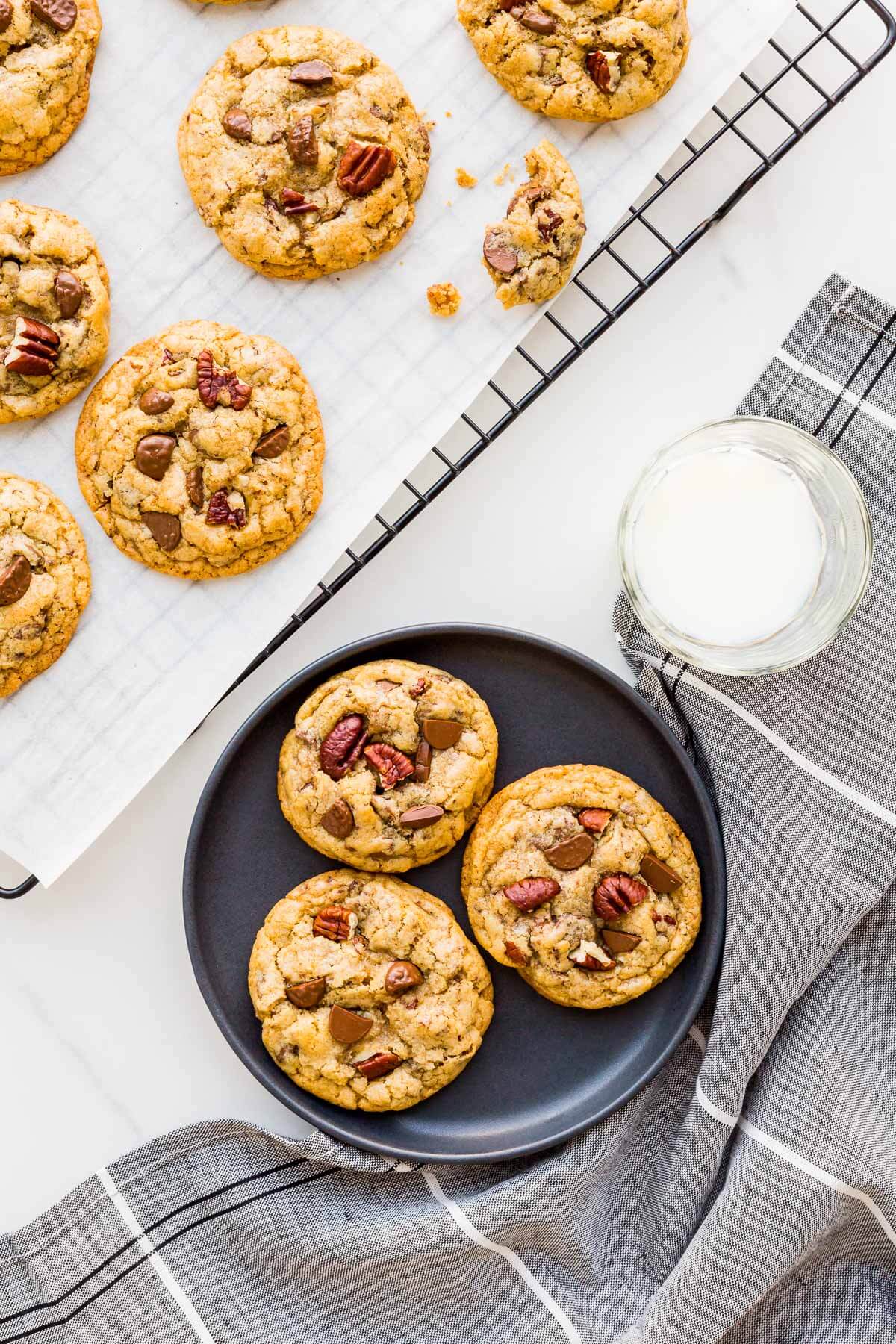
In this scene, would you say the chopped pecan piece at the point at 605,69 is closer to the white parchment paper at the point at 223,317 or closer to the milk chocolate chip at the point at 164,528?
the white parchment paper at the point at 223,317

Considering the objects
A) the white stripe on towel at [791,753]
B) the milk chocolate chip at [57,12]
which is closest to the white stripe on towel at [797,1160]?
the white stripe on towel at [791,753]

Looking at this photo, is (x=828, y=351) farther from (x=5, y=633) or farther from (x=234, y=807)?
(x=5, y=633)

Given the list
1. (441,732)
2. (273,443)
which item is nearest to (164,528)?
(273,443)

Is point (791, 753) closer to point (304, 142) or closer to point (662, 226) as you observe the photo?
point (662, 226)

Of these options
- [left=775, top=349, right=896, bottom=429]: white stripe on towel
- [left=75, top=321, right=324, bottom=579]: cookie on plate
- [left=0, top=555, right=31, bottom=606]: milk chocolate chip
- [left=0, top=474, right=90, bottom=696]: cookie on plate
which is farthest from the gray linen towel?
[left=0, top=555, right=31, bottom=606]: milk chocolate chip

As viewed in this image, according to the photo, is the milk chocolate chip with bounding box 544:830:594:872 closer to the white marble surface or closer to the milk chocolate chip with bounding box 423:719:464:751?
the milk chocolate chip with bounding box 423:719:464:751

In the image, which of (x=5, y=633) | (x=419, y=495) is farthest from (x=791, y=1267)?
(x=5, y=633)
